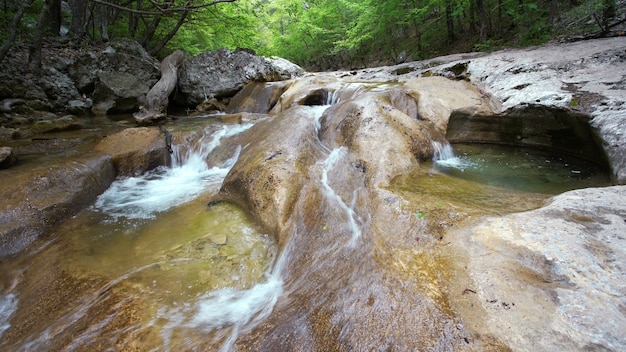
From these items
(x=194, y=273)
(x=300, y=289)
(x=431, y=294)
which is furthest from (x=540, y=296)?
(x=194, y=273)

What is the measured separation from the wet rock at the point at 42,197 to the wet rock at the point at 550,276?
16.9 ft

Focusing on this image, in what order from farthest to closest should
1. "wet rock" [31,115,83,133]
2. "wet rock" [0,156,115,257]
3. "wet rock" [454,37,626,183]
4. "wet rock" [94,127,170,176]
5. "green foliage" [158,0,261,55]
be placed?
1. "green foliage" [158,0,261,55]
2. "wet rock" [31,115,83,133]
3. "wet rock" [94,127,170,176]
4. "wet rock" [454,37,626,183]
5. "wet rock" [0,156,115,257]

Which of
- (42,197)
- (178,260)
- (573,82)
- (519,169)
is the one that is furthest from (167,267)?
(573,82)

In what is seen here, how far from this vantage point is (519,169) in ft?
15.9

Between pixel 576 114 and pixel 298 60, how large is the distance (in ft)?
85.1

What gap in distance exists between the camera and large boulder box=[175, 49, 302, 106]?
12.5 metres

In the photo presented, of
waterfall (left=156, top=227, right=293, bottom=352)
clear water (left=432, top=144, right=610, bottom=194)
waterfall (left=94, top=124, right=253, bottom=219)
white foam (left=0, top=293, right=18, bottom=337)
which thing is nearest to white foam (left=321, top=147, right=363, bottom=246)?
waterfall (left=156, top=227, right=293, bottom=352)

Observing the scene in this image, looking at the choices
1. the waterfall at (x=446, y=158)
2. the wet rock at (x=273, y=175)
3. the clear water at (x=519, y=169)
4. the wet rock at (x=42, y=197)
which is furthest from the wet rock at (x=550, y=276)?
the wet rock at (x=42, y=197)

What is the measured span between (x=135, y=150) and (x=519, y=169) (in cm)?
774

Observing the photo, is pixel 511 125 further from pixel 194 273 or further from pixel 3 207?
pixel 3 207

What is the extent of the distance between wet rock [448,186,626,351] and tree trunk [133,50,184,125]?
958cm

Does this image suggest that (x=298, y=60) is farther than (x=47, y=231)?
Yes

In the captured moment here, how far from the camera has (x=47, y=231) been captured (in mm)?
3861

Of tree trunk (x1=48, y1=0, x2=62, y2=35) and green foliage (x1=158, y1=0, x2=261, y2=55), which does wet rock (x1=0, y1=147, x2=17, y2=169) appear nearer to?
green foliage (x1=158, y1=0, x2=261, y2=55)
